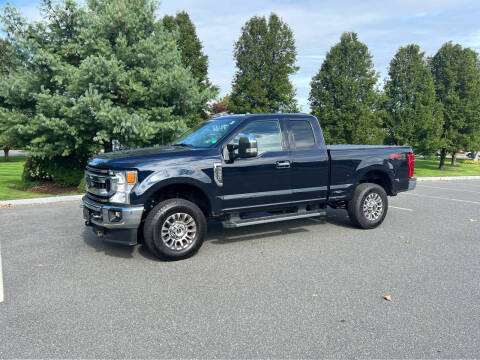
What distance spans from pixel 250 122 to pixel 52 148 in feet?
26.1

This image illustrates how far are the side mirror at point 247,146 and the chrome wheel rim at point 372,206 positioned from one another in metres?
2.84

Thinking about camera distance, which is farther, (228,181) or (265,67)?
(265,67)

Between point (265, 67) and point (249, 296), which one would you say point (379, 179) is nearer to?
point (249, 296)

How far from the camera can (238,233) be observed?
6.75 metres

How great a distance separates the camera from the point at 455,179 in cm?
2059

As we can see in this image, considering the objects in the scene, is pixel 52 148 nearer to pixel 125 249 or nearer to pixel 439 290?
pixel 125 249

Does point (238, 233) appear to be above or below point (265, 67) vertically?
below

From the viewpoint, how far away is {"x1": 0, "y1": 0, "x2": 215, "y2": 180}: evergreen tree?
10.6 metres

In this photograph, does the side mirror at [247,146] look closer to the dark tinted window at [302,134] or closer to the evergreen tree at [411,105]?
the dark tinted window at [302,134]

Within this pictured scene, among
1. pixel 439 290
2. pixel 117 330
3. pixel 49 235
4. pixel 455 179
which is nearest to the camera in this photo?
pixel 117 330

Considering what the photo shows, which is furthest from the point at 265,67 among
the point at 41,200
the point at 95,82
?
the point at 41,200

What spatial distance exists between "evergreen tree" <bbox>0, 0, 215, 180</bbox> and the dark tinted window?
18.9 ft

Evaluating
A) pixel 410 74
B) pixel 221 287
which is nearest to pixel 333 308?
pixel 221 287

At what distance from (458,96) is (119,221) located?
30.6 m
